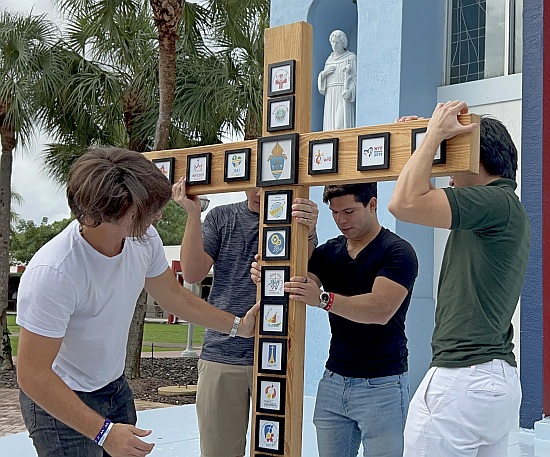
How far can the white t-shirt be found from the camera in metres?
2.17

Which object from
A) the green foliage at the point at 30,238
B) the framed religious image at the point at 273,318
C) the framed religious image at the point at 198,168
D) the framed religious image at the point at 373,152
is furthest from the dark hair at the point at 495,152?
the green foliage at the point at 30,238

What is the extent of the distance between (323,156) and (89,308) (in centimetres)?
102

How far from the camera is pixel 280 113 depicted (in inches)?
117

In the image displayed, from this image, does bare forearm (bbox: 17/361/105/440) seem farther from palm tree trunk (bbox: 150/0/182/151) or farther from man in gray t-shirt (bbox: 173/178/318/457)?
palm tree trunk (bbox: 150/0/182/151)

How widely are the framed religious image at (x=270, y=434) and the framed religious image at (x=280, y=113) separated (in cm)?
110

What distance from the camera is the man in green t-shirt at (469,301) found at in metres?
2.27

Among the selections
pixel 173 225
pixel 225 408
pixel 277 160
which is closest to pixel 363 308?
pixel 277 160

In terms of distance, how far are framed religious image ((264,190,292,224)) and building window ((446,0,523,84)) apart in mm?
5528

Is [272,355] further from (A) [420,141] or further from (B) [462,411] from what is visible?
(A) [420,141]

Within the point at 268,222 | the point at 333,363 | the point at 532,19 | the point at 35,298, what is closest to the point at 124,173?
the point at 35,298

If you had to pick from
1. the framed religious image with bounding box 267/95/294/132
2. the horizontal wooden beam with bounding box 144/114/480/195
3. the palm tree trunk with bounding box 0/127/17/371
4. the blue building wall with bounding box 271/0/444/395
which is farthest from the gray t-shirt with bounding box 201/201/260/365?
the palm tree trunk with bounding box 0/127/17/371

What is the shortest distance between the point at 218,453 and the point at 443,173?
1.62m

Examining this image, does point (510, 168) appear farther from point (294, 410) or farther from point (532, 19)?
point (532, 19)

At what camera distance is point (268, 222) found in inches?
116
